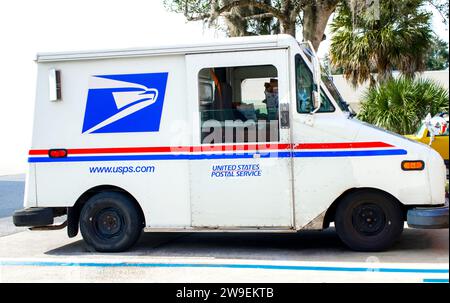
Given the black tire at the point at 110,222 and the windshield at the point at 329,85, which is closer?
the windshield at the point at 329,85

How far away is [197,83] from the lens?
780 cm

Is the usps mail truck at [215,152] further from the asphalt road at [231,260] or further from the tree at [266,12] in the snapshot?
the tree at [266,12]

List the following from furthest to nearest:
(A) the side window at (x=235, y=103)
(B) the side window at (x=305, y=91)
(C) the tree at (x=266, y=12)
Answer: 1. (C) the tree at (x=266, y=12)
2. (A) the side window at (x=235, y=103)
3. (B) the side window at (x=305, y=91)

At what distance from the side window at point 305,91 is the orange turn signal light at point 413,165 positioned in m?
1.10

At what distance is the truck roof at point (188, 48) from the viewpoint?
25.0 ft

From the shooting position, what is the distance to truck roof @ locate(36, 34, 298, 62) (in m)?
7.61

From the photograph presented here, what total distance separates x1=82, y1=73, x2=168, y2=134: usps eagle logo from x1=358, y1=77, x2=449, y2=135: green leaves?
9.25 metres

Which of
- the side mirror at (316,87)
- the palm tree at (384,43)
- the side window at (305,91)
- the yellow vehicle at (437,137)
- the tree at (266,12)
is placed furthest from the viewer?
the palm tree at (384,43)

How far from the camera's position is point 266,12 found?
1850 centimetres

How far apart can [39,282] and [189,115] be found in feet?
8.87

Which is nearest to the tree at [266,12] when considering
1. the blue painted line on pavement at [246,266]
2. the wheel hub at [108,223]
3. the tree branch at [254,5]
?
the tree branch at [254,5]

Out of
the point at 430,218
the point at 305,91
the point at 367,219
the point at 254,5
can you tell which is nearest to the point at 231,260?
the point at 367,219

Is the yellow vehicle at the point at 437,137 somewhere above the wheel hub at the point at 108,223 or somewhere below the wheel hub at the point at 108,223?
above
